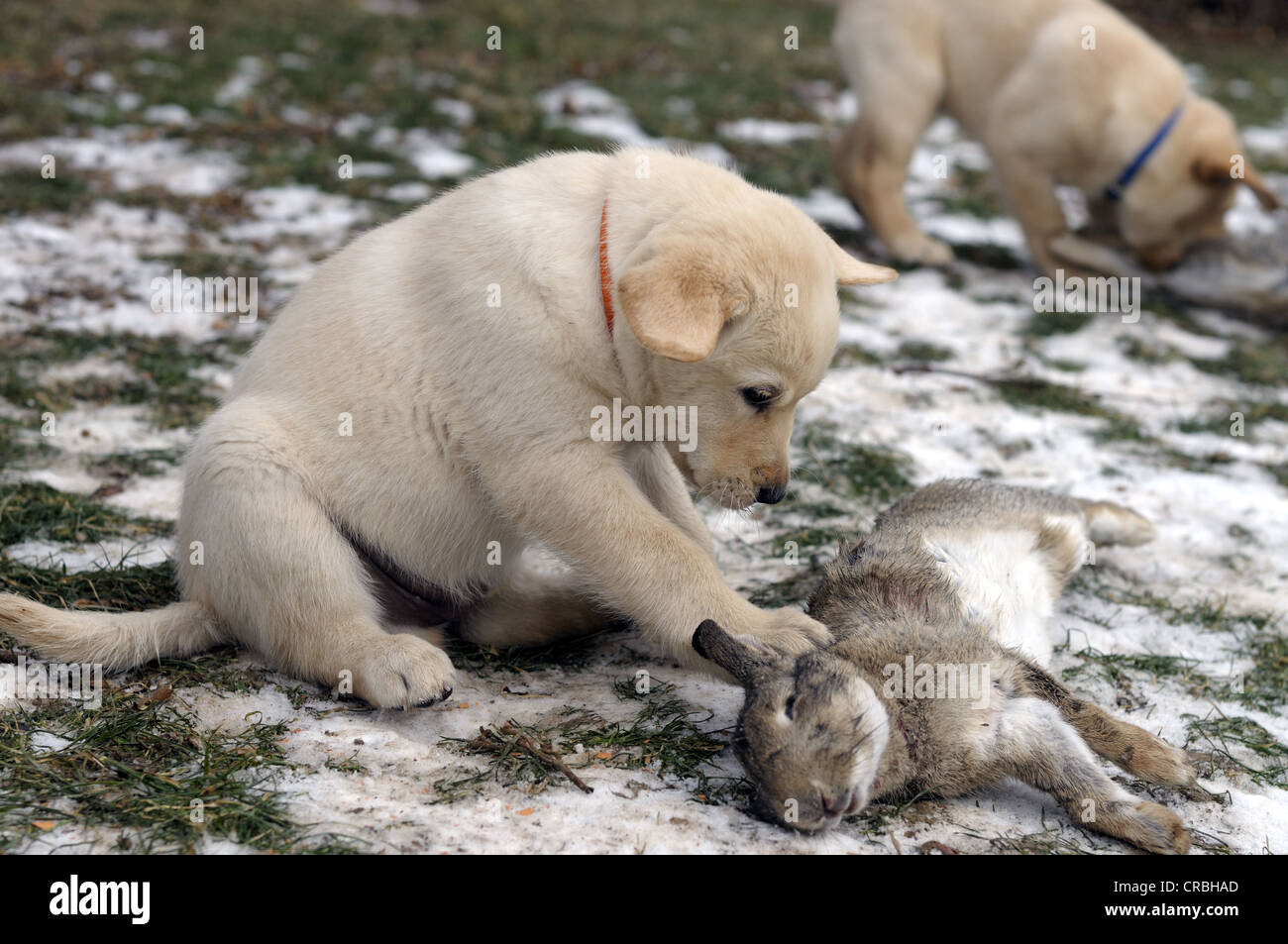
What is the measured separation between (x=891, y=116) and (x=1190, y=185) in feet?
5.95

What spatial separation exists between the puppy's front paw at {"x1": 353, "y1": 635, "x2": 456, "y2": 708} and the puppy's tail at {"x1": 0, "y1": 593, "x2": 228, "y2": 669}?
0.59 metres

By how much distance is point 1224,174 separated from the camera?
6652 millimetres

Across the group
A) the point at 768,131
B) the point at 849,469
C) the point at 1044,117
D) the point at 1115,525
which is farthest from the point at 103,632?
the point at 768,131

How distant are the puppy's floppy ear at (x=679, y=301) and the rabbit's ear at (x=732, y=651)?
68cm

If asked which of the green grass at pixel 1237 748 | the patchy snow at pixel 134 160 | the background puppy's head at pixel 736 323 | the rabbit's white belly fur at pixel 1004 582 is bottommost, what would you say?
the green grass at pixel 1237 748

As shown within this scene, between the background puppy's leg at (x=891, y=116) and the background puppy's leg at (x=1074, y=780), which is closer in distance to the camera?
the background puppy's leg at (x=1074, y=780)

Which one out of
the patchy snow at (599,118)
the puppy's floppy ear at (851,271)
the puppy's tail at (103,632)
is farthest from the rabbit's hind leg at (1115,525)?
the patchy snow at (599,118)

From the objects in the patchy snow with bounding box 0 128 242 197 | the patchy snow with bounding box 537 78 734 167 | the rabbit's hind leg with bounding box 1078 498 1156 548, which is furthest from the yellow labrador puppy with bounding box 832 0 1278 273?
the patchy snow with bounding box 0 128 242 197

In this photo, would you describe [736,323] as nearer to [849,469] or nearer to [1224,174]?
[849,469]

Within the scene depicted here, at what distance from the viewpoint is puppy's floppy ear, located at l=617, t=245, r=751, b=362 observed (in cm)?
257

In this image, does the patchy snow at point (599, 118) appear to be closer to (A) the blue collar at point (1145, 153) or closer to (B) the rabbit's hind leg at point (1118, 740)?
(A) the blue collar at point (1145, 153)

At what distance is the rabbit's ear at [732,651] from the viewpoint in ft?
9.09

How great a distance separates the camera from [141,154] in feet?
24.8

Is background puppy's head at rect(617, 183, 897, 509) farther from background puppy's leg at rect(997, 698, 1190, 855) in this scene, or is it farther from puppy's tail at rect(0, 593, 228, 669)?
puppy's tail at rect(0, 593, 228, 669)
